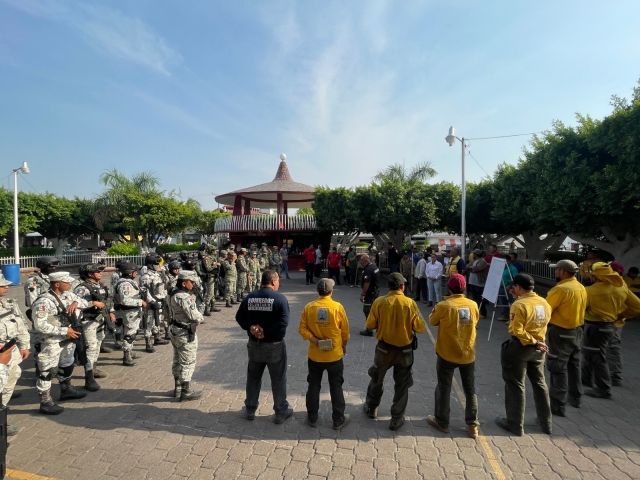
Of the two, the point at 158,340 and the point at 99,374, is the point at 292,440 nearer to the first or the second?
the point at 99,374

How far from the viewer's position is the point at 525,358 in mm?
3658

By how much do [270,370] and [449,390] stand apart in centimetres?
188

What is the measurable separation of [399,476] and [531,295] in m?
2.22

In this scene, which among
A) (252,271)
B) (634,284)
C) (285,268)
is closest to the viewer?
(634,284)

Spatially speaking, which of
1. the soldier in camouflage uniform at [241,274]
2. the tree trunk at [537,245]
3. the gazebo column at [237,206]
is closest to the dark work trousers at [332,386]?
the soldier in camouflage uniform at [241,274]

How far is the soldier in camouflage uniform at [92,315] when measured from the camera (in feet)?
15.6

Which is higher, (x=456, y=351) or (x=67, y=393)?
(x=456, y=351)

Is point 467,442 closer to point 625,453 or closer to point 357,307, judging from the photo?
point 625,453

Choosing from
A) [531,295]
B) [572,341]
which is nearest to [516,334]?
[531,295]

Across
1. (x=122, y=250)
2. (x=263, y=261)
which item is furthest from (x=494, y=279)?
(x=122, y=250)

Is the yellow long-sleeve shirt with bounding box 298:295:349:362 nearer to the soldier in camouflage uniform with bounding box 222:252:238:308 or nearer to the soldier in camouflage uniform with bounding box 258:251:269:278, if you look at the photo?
the soldier in camouflage uniform with bounding box 222:252:238:308

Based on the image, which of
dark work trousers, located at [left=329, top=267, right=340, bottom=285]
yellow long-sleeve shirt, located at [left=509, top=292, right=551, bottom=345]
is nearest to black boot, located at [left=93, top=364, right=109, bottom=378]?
yellow long-sleeve shirt, located at [left=509, top=292, right=551, bottom=345]

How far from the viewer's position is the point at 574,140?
943 cm

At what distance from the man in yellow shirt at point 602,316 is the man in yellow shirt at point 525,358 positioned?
1455 millimetres
